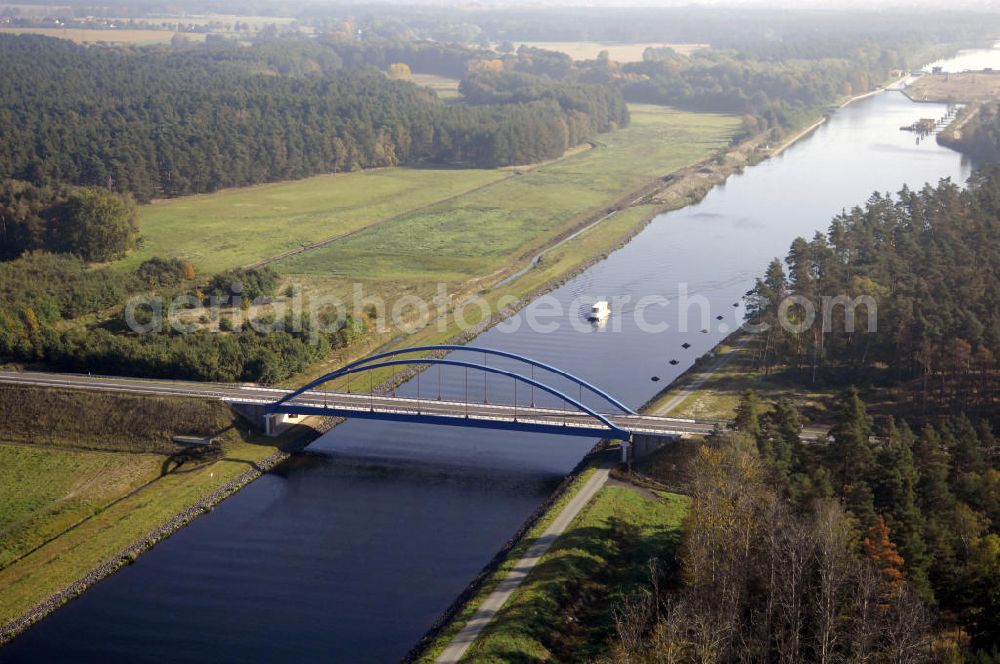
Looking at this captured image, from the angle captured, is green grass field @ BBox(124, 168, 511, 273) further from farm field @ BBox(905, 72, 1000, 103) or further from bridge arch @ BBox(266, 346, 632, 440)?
farm field @ BBox(905, 72, 1000, 103)

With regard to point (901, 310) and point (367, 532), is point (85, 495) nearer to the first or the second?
point (367, 532)

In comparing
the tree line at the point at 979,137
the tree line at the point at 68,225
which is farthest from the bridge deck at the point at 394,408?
the tree line at the point at 979,137

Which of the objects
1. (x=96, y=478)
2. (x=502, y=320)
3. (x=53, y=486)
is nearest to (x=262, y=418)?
(x=96, y=478)

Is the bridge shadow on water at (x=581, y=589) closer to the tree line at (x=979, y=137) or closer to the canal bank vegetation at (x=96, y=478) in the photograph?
the canal bank vegetation at (x=96, y=478)

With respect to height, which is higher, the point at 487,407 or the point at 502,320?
the point at 487,407

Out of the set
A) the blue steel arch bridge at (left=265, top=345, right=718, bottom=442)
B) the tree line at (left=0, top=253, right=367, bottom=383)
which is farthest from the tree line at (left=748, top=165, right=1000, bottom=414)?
the tree line at (left=0, top=253, right=367, bottom=383)

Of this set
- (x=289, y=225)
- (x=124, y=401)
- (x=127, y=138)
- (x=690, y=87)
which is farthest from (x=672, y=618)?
(x=690, y=87)
